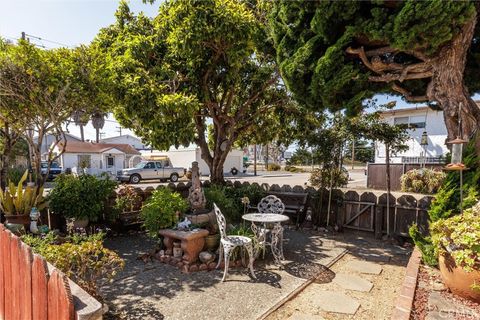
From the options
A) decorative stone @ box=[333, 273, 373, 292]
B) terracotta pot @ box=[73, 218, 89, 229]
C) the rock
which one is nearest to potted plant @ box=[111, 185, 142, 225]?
terracotta pot @ box=[73, 218, 89, 229]

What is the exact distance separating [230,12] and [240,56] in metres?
0.97

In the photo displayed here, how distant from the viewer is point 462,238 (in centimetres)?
290

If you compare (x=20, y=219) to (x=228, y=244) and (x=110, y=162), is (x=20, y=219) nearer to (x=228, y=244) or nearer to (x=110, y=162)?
(x=228, y=244)

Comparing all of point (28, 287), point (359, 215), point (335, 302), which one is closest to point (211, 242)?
point (335, 302)

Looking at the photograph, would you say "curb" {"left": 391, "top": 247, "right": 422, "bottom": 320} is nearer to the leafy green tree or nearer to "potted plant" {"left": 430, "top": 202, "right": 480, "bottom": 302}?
"potted plant" {"left": 430, "top": 202, "right": 480, "bottom": 302}

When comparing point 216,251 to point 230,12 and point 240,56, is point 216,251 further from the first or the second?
point 230,12

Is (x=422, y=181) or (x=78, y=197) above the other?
(x=78, y=197)

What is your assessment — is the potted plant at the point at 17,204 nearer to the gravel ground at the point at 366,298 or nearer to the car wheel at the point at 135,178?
the gravel ground at the point at 366,298

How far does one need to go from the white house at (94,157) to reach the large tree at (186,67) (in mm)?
20258

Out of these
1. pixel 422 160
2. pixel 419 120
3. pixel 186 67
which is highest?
pixel 186 67

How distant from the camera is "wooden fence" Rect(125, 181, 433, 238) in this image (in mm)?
6211

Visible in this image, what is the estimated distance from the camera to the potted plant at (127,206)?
6438 mm

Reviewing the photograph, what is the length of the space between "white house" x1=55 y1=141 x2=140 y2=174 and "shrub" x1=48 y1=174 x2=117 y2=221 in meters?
20.9

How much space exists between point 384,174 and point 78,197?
16.1 m
